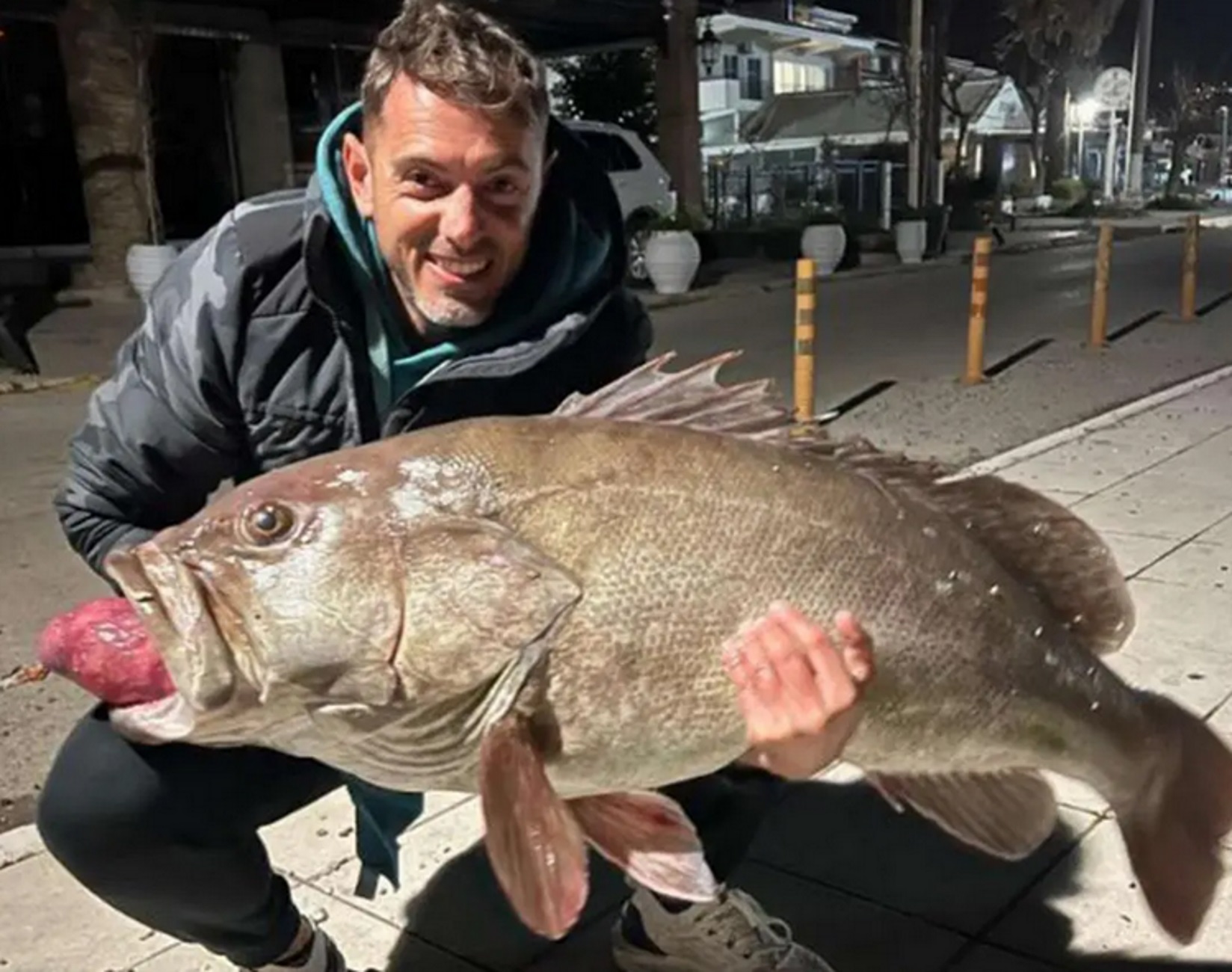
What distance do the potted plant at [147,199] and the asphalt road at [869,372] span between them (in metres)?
0.68

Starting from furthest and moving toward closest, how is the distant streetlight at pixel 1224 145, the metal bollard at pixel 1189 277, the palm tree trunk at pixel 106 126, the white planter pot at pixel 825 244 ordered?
the distant streetlight at pixel 1224 145 < the white planter pot at pixel 825 244 < the palm tree trunk at pixel 106 126 < the metal bollard at pixel 1189 277

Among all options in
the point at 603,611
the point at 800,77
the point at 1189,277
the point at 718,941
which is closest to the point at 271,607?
the point at 603,611

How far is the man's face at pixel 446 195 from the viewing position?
2.17 m

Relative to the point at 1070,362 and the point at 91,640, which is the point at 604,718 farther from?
the point at 1070,362

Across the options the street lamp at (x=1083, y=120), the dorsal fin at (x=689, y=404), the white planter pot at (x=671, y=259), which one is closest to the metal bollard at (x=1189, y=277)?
the white planter pot at (x=671, y=259)

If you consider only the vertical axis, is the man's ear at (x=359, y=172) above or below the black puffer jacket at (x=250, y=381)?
above

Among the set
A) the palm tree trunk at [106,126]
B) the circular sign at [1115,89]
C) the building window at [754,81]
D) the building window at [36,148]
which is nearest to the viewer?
the palm tree trunk at [106,126]

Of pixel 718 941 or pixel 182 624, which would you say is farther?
pixel 718 941

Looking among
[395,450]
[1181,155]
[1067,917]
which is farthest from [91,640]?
[1181,155]

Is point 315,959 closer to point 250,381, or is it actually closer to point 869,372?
point 250,381

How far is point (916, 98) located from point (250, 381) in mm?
23743

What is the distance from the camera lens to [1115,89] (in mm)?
51688

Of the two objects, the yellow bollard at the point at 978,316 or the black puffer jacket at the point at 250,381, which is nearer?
the black puffer jacket at the point at 250,381

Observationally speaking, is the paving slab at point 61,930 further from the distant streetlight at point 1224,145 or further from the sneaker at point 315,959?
the distant streetlight at point 1224,145
